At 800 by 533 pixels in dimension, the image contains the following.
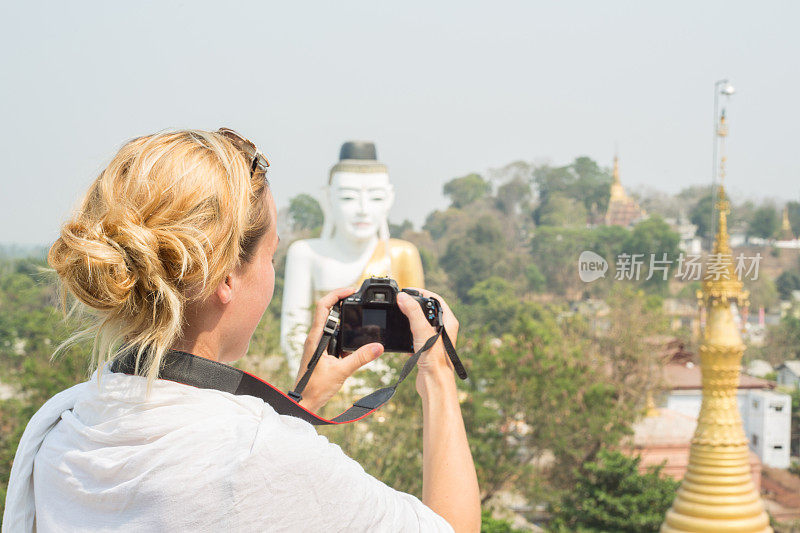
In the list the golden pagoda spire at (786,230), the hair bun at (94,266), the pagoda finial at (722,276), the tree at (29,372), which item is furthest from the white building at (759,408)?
the hair bun at (94,266)

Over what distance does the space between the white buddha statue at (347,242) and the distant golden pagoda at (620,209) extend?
19.1m

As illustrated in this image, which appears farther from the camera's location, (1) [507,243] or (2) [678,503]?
(1) [507,243]

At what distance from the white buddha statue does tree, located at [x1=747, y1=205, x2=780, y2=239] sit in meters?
14.4

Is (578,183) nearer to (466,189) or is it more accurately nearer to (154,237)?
(466,189)

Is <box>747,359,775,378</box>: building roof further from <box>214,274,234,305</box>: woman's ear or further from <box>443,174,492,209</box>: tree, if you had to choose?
<box>443,174,492,209</box>: tree

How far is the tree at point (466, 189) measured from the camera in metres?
36.8

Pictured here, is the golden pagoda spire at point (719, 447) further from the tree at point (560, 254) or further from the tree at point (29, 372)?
Answer: the tree at point (560, 254)

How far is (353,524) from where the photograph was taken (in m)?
0.71

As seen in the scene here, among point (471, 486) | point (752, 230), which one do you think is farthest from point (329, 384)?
point (752, 230)

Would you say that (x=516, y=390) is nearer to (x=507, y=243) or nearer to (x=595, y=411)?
(x=595, y=411)

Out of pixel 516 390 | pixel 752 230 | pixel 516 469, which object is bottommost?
pixel 516 469

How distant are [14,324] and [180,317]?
1488 cm

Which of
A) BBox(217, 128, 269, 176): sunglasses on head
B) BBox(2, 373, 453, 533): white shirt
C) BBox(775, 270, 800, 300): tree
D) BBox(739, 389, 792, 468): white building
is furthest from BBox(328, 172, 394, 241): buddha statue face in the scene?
BBox(775, 270, 800, 300): tree

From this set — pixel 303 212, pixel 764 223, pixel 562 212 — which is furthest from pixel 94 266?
pixel 562 212
